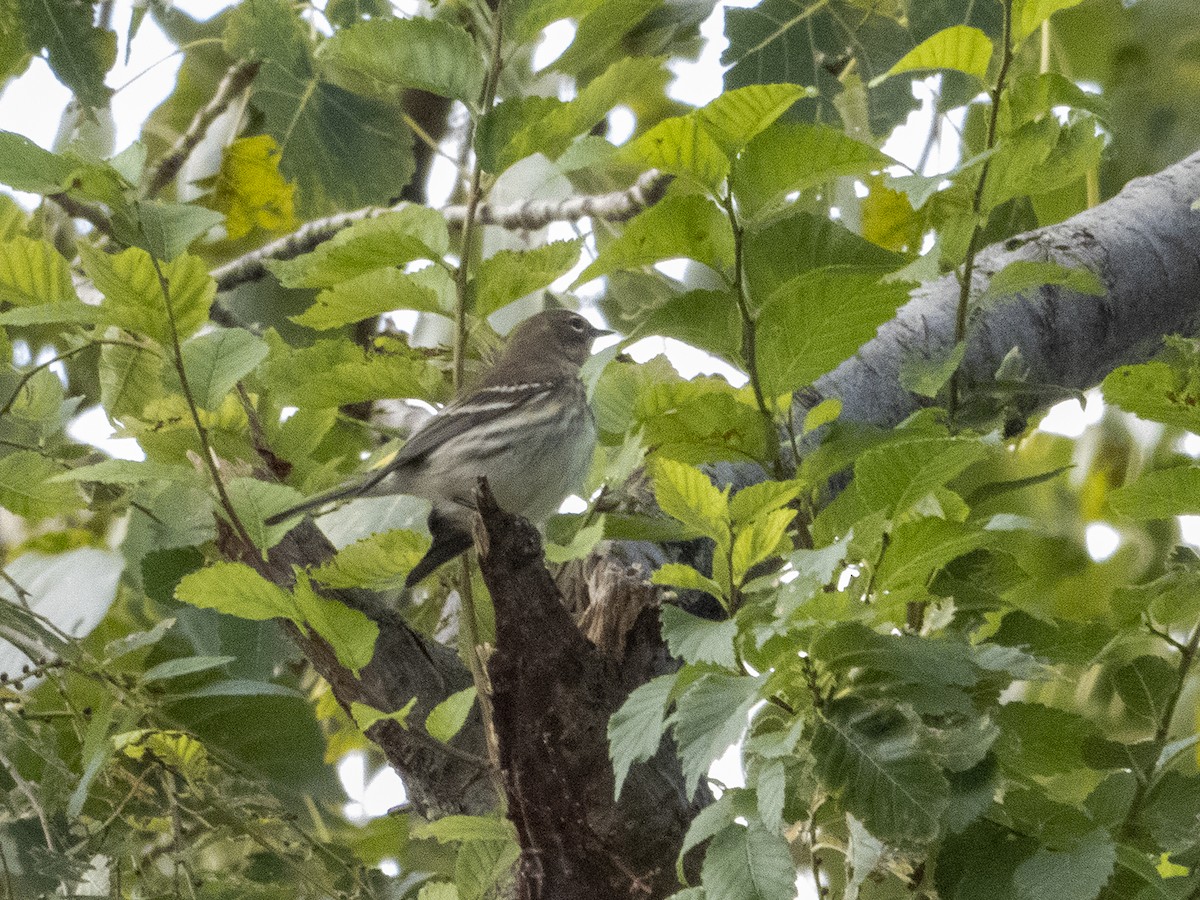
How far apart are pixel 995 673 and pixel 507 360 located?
1589 mm

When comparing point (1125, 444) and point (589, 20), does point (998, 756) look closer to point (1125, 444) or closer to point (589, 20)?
point (589, 20)

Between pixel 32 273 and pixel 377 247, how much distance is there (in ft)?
1.29

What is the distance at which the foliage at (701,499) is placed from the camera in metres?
1.06

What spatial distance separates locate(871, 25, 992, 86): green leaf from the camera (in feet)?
3.76

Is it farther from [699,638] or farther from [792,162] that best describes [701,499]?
[792,162]

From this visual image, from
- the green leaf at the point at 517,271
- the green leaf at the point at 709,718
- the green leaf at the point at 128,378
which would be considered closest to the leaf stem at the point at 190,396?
the green leaf at the point at 517,271

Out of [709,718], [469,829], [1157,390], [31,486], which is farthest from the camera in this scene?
[31,486]

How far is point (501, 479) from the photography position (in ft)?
8.16

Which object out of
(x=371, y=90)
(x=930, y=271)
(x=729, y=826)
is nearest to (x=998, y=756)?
(x=729, y=826)

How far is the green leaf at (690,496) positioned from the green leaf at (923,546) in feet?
0.48

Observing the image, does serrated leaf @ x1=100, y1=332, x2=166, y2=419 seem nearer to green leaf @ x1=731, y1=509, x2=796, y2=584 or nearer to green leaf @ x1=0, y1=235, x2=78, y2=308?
green leaf @ x1=0, y1=235, x2=78, y2=308

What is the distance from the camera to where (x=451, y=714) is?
1315mm

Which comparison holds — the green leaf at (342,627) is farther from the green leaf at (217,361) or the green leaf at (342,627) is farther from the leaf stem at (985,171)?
the leaf stem at (985,171)

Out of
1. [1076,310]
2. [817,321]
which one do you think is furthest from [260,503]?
[1076,310]
